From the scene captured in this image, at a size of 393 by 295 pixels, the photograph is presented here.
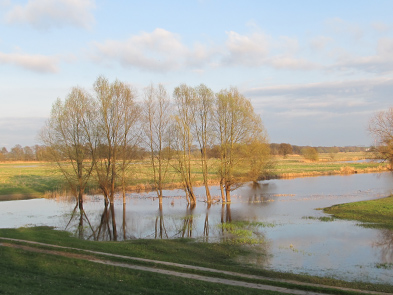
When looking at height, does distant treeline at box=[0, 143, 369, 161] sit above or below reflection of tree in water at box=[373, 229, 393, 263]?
above

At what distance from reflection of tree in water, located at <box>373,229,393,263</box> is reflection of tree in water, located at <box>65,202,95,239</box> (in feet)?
56.0

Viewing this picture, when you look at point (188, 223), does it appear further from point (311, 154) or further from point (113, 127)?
point (311, 154)

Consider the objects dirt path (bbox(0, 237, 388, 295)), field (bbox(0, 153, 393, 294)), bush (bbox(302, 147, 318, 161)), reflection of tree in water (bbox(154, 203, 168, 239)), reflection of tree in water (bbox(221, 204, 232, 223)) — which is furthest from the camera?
bush (bbox(302, 147, 318, 161))

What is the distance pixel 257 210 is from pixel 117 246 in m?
17.5

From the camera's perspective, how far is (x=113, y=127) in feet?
126

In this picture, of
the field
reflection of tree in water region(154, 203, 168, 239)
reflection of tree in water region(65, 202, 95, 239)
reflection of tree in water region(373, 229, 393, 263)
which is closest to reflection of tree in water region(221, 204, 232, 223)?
reflection of tree in water region(154, 203, 168, 239)

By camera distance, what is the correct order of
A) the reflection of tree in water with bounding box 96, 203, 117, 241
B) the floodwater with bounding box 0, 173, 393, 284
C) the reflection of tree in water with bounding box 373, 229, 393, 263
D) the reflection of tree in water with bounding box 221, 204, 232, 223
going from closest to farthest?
the floodwater with bounding box 0, 173, 393, 284, the reflection of tree in water with bounding box 373, 229, 393, 263, the reflection of tree in water with bounding box 96, 203, 117, 241, the reflection of tree in water with bounding box 221, 204, 232, 223

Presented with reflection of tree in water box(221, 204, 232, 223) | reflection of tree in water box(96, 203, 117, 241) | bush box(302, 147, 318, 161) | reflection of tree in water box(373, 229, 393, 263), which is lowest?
reflection of tree in water box(96, 203, 117, 241)

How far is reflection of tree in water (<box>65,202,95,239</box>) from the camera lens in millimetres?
24197

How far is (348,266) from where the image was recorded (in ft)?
51.0

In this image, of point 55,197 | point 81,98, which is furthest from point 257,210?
point 55,197

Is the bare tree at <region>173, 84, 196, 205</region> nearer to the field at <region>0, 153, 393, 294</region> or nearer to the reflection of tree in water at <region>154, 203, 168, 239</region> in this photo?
the reflection of tree in water at <region>154, 203, 168, 239</region>

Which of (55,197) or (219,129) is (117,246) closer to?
(219,129)

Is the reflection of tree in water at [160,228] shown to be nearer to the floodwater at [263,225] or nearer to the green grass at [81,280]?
the floodwater at [263,225]
